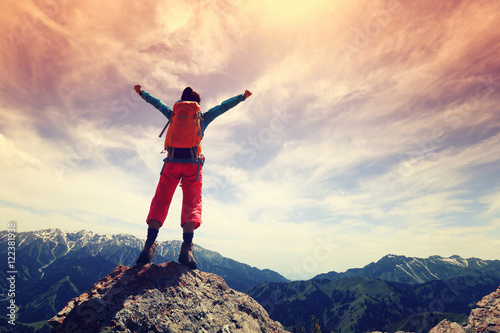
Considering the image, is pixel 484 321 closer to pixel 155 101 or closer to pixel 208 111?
pixel 208 111

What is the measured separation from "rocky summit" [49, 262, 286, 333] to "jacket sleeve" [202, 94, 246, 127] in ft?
18.7

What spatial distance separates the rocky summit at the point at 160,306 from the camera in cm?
548

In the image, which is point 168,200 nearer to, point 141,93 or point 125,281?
point 125,281

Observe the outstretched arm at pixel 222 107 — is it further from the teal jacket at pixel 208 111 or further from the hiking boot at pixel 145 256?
the hiking boot at pixel 145 256

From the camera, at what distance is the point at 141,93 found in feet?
31.6

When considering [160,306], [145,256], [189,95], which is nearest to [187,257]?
[145,256]

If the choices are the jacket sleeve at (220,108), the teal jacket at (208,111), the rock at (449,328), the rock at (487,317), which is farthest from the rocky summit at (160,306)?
the rock at (487,317)

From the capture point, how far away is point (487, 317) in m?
12.1

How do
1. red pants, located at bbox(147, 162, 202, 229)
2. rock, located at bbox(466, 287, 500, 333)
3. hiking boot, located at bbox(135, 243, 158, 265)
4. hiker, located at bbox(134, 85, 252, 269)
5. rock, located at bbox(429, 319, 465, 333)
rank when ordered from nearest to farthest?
hiking boot, located at bbox(135, 243, 158, 265), hiker, located at bbox(134, 85, 252, 269), red pants, located at bbox(147, 162, 202, 229), rock, located at bbox(466, 287, 500, 333), rock, located at bbox(429, 319, 465, 333)

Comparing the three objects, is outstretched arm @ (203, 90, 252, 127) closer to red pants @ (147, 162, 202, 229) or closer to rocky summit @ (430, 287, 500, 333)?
red pants @ (147, 162, 202, 229)

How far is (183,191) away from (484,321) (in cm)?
1654

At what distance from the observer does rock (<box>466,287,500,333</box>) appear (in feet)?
37.5

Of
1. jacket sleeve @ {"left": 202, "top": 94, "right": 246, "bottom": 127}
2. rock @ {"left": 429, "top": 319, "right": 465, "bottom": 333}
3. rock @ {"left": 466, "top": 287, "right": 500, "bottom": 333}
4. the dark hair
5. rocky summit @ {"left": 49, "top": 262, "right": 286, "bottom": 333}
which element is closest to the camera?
rocky summit @ {"left": 49, "top": 262, "right": 286, "bottom": 333}

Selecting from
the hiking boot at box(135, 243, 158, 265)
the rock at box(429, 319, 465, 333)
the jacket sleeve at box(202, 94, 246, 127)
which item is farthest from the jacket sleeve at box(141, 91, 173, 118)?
the rock at box(429, 319, 465, 333)
